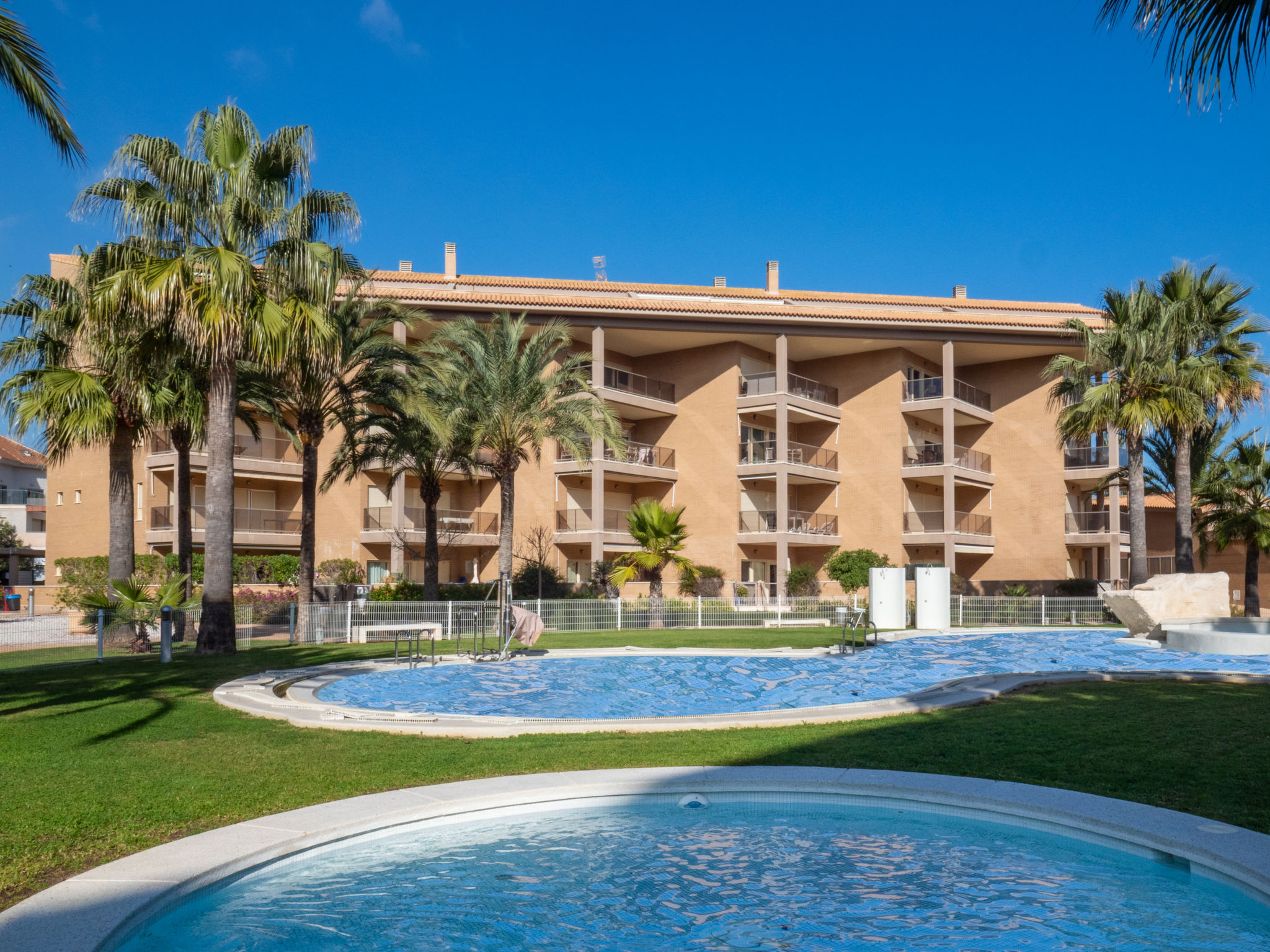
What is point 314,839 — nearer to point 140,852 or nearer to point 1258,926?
point 140,852

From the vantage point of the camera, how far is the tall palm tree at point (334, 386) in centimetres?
2358

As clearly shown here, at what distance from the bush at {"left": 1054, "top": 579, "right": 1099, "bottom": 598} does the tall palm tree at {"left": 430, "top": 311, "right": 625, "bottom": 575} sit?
21.8m

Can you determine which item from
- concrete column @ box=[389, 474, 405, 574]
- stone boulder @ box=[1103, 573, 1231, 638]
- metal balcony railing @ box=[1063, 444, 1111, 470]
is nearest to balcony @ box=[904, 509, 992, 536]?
metal balcony railing @ box=[1063, 444, 1111, 470]

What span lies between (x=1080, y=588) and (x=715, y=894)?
1464 inches

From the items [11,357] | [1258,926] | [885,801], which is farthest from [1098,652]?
[11,357]

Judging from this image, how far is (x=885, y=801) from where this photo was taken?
7473 mm

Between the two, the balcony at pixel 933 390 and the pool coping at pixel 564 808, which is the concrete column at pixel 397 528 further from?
the pool coping at pixel 564 808

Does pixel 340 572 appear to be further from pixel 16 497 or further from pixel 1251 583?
pixel 16 497

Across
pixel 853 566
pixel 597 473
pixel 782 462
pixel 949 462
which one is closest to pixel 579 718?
pixel 597 473

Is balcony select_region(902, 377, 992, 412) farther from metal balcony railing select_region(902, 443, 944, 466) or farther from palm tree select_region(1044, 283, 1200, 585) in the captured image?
palm tree select_region(1044, 283, 1200, 585)

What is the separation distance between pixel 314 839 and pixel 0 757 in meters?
4.42

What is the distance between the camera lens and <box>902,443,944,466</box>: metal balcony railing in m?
43.2

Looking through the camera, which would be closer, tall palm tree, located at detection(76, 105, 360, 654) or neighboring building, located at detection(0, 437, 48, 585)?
tall palm tree, located at detection(76, 105, 360, 654)

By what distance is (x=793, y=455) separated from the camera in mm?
42656
